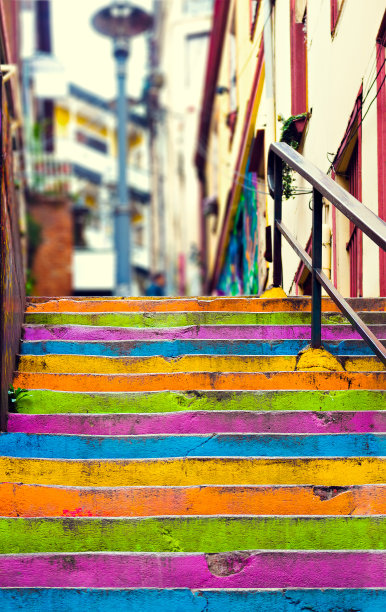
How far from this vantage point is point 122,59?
16.6 metres

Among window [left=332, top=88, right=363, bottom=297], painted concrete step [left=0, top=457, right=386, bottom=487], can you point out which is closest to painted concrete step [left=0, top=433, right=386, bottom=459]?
painted concrete step [left=0, top=457, right=386, bottom=487]

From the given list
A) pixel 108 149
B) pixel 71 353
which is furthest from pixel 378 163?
pixel 108 149

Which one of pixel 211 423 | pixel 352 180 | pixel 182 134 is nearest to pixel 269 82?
pixel 352 180

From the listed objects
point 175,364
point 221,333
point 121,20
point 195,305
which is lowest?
point 175,364

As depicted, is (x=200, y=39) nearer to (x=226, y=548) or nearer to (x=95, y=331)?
(x=95, y=331)

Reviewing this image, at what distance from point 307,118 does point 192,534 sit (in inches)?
249

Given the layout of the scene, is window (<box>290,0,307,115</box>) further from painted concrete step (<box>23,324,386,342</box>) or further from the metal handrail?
painted concrete step (<box>23,324,386,342</box>)

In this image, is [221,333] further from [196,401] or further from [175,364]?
[196,401]

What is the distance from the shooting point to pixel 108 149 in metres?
37.2

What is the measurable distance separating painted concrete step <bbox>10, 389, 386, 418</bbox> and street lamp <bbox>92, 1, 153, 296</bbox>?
10.5 meters

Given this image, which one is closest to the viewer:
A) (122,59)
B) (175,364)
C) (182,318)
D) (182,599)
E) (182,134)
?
(182,599)

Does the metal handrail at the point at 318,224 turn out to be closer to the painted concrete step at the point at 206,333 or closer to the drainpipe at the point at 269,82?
the painted concrete step at the point at 206,333

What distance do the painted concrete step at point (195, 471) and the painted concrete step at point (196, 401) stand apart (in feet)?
1.94

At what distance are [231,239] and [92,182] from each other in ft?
55.0
